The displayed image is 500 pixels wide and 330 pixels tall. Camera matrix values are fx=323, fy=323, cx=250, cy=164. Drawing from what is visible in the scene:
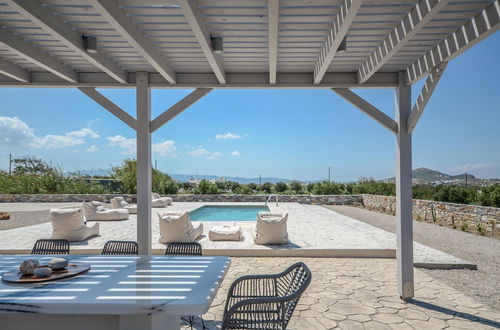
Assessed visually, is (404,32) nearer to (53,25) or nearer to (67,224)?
(53,25)

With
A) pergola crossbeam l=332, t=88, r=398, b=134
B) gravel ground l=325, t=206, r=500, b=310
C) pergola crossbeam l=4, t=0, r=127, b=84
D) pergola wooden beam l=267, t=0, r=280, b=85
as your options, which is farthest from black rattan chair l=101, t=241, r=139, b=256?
gravel ground l=325, t=206, r=500, b=310

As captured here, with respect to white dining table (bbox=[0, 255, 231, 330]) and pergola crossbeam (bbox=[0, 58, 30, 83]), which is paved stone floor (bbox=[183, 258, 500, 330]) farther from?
pergola crossbeam (bbox=[0, 58, 30, 83])

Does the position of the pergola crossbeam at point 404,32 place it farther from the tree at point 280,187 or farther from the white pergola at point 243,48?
the tree at point 280,187

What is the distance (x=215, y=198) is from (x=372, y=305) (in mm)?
14013

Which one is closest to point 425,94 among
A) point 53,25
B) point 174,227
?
point 53,25

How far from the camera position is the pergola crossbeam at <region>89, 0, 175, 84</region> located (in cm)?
231

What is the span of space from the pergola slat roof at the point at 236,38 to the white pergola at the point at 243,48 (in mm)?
11

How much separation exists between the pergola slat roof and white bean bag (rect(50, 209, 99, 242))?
3403 mm

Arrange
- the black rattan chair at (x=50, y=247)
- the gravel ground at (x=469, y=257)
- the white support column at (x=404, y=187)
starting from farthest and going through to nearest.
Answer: the gravel ground at (x=469, y=257)
the white support column at (x=404, y=187)
the black rattan chair at (x=50, y=247)

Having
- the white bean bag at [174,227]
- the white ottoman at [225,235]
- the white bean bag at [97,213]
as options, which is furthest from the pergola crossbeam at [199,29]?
the white bean bag at [97,213]

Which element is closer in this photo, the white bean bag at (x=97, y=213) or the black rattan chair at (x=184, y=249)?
the black rattan chair at (x=184, y=249)

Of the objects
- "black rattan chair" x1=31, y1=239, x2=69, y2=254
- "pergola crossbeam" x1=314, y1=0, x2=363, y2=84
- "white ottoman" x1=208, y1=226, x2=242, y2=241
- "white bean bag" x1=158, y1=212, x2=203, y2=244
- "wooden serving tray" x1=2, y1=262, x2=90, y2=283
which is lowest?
"white ottoman" x1=208, y1=226, x2=242, y2=241

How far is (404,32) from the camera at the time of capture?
9.02ft

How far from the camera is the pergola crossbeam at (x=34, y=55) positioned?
2910 millimetres
